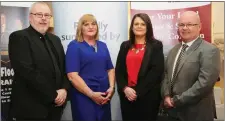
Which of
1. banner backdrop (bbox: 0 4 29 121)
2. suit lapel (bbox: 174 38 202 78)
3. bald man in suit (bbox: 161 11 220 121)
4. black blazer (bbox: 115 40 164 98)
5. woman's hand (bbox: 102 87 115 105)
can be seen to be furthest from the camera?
banner backdrop (bbox: 0 4 29 121)

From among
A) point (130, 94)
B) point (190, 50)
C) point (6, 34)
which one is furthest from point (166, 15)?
point (6, 34)

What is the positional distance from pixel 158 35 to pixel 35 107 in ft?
5.78

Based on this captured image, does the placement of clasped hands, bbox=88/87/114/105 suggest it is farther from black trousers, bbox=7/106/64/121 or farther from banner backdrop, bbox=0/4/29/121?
banner backdrop, bbox=0/4/29/121

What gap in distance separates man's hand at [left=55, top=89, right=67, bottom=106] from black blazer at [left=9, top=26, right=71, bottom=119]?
0.06 m

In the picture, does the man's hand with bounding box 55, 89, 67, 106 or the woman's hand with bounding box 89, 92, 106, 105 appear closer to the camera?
the man's hand with bounding box 55, 89, 67, 106

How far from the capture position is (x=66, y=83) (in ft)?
8.66

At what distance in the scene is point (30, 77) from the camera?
2.35 meters

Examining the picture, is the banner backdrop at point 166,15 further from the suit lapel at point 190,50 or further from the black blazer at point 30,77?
the black blazer at point 30,77

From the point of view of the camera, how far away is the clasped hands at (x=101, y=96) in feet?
8.79

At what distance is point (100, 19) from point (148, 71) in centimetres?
105

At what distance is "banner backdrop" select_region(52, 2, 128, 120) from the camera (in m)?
3.29

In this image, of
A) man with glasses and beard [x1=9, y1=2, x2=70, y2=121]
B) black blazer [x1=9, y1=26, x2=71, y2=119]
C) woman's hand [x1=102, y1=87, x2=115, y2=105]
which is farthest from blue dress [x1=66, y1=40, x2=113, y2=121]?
black blazer [x1=9, y1=26, x2=71, y2=119]

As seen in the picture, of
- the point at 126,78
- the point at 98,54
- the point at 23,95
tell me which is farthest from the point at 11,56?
the point at 126,78

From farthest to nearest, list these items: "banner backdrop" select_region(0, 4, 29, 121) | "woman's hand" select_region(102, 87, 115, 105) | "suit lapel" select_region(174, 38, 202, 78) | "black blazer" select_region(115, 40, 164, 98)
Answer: "banner backdrop" select_region(0, 4, 29, 121) < "woman's hand" select_region(102, 87, 115, 105) < "black blazer" select_region(115, 40, 164, 98) < "suit lapel" select_region(174, 38, 202, 78)
